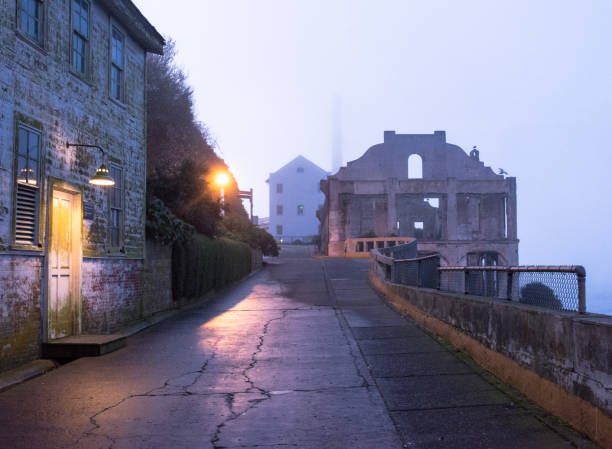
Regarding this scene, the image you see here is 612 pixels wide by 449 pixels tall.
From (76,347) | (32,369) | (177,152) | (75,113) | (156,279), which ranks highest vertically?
(177,152)

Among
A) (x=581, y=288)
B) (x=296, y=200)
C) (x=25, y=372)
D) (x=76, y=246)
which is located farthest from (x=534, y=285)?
Answer: (x=296, y=200)

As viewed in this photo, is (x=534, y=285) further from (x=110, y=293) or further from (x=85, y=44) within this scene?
(x=85, y=44)

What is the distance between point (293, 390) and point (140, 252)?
849cm

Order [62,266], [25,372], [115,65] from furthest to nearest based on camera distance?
1. [115,65]
2. [62,266]
3. [25,372]

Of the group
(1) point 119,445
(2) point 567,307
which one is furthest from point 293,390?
(2) point 567,307

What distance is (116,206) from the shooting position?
13609 mm

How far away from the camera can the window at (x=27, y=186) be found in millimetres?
9297

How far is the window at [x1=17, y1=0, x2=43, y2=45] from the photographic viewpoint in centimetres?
951

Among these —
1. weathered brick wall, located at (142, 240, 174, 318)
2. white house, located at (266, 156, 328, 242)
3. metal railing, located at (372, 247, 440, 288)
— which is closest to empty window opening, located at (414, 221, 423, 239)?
white house, located at (266, 156, 328, 242)

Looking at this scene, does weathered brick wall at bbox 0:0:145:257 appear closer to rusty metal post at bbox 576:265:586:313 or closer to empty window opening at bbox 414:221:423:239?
rusty metal post at bbox 576:265:586:313

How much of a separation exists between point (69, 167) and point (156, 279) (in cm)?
556

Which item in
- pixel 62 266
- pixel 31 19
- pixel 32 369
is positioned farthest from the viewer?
pixel 62 266

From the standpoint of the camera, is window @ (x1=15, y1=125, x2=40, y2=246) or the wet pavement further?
window @ (x1=15, y1=125, x2=40, y2=246)

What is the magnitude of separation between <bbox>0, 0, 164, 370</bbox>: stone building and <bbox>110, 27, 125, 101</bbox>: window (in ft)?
0.08
